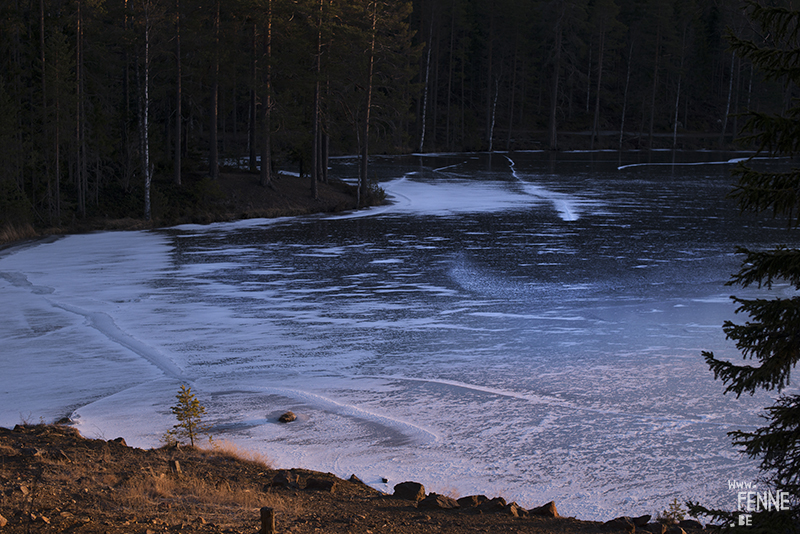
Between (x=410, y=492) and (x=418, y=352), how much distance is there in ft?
17.5

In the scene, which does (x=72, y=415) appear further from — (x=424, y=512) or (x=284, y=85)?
(x=284, y=85)

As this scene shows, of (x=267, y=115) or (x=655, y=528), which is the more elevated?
(x=267, y=115)

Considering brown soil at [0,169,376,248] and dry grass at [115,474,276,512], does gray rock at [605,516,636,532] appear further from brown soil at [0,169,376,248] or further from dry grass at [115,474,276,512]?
brown soil at [0,169,376,248]

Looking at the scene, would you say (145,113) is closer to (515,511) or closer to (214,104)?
(214,104)

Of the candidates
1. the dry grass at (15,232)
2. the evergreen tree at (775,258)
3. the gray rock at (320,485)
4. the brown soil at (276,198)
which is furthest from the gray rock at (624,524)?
the brown soil at (276,198)

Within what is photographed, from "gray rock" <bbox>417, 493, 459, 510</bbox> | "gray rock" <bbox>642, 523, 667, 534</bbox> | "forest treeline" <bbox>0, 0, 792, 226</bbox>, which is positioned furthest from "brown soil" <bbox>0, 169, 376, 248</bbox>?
"gray rock" <bbox>642, 523, 667, 534</bbox>

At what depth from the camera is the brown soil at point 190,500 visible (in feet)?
15.0

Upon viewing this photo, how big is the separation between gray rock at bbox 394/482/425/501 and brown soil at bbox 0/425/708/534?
0.30 feet

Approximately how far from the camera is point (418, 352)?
1112cm

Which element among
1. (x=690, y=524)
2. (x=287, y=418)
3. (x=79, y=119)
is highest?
(x=79, y=119)

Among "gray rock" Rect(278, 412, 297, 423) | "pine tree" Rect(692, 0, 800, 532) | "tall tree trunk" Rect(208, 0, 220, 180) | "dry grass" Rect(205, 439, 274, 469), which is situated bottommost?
"gray rock" Rect(278, 412, 297, 423)

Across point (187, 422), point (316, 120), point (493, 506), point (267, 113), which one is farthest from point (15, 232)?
point (493, 506)

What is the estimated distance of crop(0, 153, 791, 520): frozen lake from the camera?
7.21 metres

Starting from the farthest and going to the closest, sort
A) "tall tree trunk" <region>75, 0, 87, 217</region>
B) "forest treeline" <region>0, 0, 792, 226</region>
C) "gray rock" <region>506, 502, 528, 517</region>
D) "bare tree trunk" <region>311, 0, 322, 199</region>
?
"bare tree trunk" <region>311, 0, 322, 199</region> → "tall tree trunk" <region>75, 0, 87, 217</region> → "forest treeline" <region>0, 0, 792, 226</region> → "gray rock" <region>506, 502, 528, 517</region>
